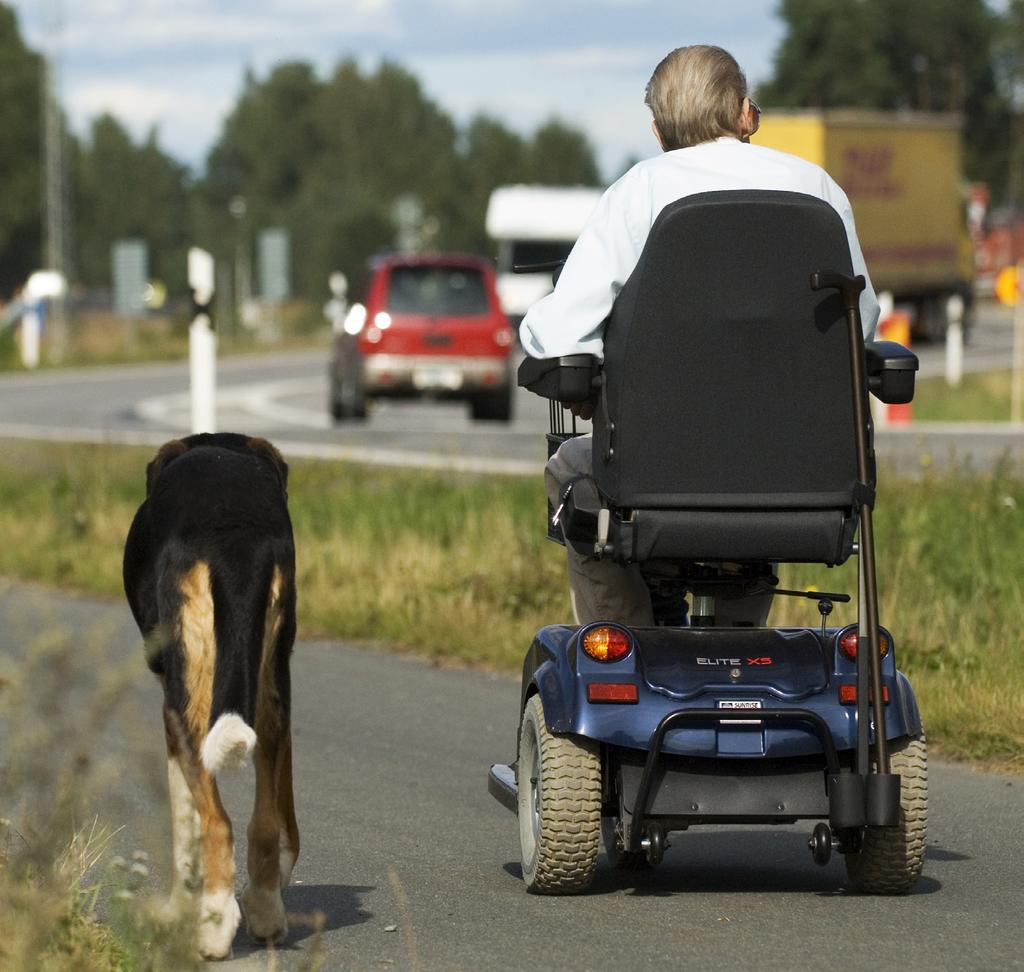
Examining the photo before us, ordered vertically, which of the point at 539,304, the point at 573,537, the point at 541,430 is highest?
the point at 539,304

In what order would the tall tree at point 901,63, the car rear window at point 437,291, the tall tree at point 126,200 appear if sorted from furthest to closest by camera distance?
the tall tree at point 126,200, the tall tree at point 901,63, the car rear window at point 437,291

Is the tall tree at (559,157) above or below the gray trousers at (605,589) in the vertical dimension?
above

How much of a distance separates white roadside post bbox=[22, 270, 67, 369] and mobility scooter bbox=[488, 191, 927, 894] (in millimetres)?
45585

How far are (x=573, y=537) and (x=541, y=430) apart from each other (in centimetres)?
2130

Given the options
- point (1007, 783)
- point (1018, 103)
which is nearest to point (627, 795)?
point (1007, 783)

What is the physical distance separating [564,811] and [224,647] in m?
1.05

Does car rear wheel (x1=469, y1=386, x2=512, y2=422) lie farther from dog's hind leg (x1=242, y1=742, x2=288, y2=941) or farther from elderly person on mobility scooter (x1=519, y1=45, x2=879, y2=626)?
dog's hind leg (x1=242, y1=742, x2=288, y2=941)

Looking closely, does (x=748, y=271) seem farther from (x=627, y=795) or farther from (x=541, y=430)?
(x=541, y=430)

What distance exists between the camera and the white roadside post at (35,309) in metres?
51.2

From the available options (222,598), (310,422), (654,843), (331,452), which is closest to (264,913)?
(222,598)

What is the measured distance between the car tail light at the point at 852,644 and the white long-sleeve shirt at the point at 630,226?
0.72 meters

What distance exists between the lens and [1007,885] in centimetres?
599

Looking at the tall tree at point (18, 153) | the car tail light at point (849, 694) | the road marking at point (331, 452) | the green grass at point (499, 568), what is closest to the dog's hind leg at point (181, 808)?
the car tail light at point (849, 694)

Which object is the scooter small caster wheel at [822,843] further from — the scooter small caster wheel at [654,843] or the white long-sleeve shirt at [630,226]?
the white long-sleeve shirt at [630,226]
